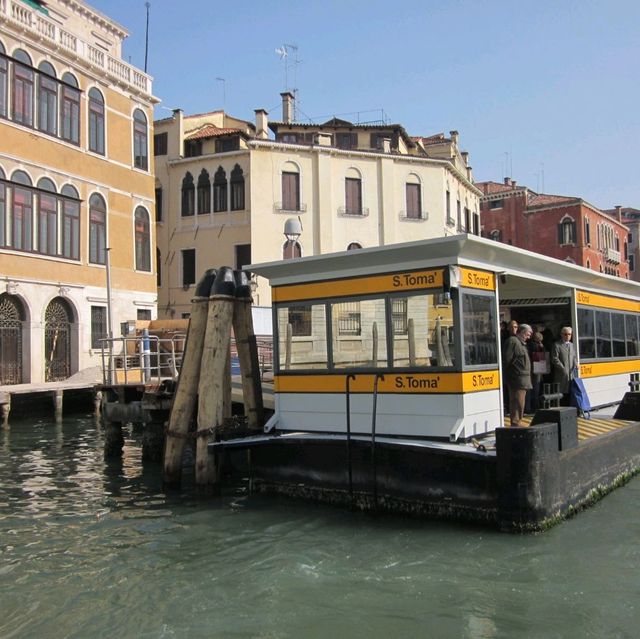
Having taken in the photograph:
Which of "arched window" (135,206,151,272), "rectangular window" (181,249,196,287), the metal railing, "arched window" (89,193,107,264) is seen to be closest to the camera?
the metal railing

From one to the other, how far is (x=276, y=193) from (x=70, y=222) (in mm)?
10166

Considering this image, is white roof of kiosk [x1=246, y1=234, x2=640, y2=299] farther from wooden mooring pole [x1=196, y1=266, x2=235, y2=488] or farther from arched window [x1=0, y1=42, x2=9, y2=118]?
arched window [x1=0, y1=42, x2=9, y2=118]

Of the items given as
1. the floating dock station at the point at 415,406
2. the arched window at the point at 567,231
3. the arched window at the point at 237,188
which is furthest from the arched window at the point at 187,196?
the arched window at the point at 567,231

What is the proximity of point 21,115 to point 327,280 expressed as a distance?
19686mm

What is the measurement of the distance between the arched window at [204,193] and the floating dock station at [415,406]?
2568 cm

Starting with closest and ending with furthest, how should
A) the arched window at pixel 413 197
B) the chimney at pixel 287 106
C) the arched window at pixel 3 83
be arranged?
the arched window at pixel 3 83 < the arched window at pixel 413 197 < the chimney at pixel 287 106

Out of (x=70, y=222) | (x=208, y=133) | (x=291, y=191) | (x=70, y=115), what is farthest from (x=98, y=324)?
(x=208, y=133)

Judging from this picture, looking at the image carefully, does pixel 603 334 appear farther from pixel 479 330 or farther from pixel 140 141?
pixel 140 141

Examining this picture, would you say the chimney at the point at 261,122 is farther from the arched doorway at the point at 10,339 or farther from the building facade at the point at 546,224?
the building facade at the point at 546,224

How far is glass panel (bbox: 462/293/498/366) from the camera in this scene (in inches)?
337

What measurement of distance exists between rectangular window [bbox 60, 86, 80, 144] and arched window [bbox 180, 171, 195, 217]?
805cm

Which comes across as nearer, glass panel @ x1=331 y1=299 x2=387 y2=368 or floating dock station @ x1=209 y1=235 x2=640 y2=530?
floating dock station @ x1=209 y1=235 x2=640 y2=530

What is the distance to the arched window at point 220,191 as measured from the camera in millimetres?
34438


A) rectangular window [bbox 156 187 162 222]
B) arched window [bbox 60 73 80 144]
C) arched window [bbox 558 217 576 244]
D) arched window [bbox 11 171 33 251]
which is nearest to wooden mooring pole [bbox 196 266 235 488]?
arched window [bbox 11 171 33 251]
